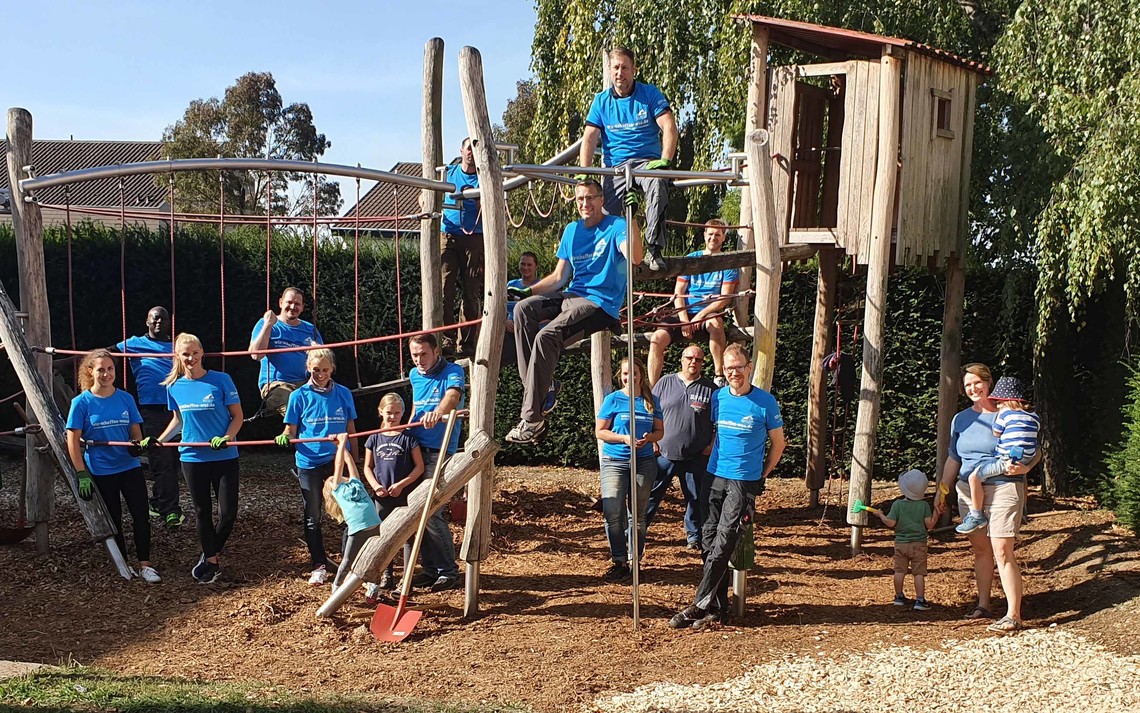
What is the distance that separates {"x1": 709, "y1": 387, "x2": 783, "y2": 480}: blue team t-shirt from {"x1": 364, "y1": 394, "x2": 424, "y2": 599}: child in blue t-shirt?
73.2 inches

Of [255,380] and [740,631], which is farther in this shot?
[255,380]

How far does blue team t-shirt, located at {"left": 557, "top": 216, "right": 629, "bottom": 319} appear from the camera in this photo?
6492mm

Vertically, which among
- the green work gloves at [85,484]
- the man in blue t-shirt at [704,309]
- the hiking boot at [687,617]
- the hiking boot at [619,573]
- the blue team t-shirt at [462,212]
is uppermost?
the blue team t-shirt at [462,212]

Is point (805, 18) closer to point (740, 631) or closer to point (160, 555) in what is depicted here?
point (740, 631)

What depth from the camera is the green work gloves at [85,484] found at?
25.0 feet

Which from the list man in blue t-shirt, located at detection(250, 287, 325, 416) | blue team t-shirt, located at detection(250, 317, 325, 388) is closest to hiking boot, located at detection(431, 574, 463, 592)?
man in blue t-shirt, located at detection(250, 287, 325, 416)

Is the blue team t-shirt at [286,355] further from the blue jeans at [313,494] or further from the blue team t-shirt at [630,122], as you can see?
the blue team t-shirt at [630,122]

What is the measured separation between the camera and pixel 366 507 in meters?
6.78

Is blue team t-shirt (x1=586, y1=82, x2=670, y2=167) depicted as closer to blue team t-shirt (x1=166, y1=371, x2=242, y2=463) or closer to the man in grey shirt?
the man in grey shirt

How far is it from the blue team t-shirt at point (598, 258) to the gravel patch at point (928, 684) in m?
2.07

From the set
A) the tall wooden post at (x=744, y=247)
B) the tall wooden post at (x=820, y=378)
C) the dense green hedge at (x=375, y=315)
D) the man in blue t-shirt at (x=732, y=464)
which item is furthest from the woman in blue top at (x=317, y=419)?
the dense green hedge at (x=375, y=315)

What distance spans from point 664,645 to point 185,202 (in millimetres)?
21524

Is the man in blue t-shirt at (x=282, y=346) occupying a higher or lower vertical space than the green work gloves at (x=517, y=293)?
lower

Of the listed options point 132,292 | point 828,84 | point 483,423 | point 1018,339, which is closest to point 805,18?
point 828,84
